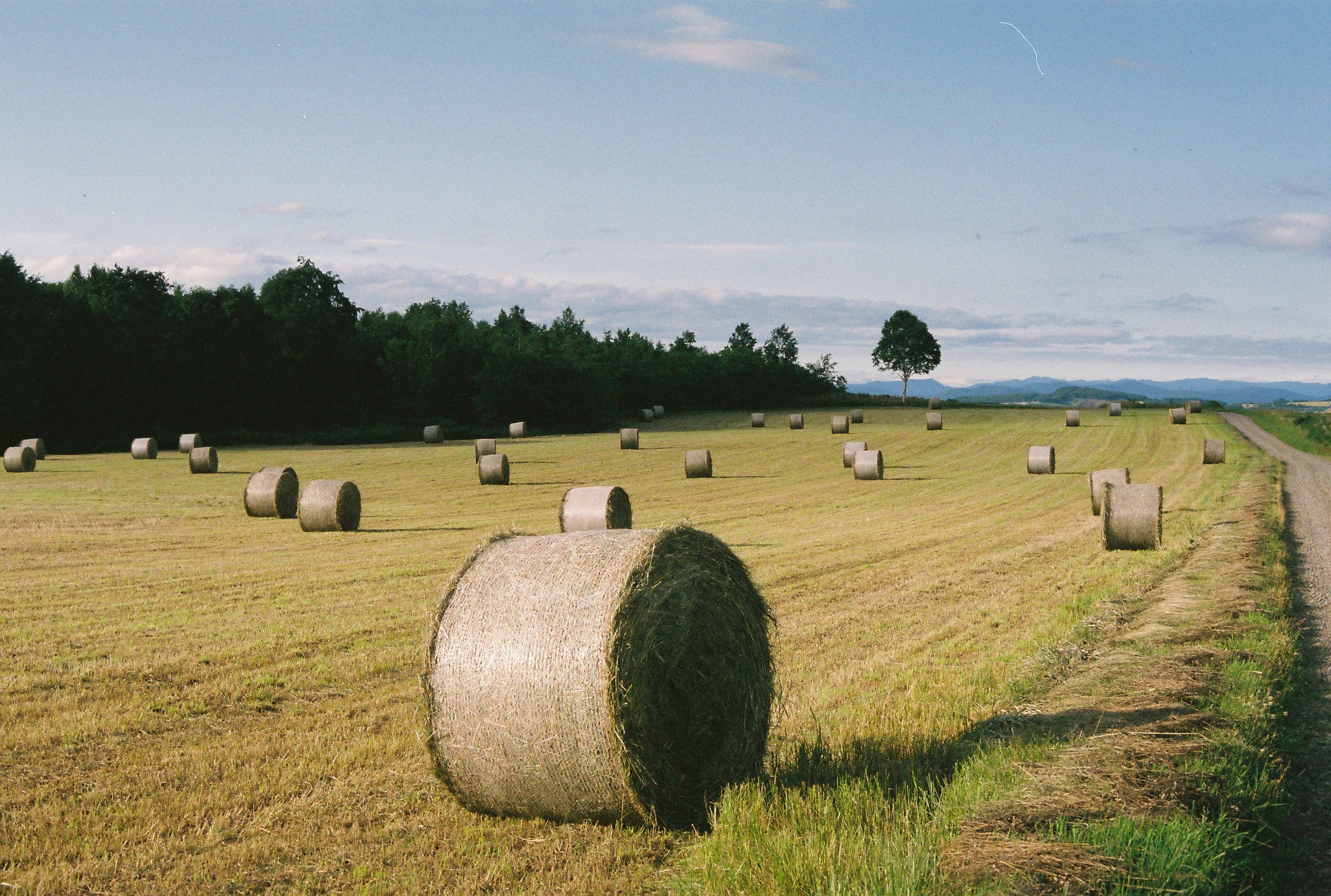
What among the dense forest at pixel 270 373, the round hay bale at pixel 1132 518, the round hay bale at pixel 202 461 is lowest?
the round hay bale at pixel 1132 518

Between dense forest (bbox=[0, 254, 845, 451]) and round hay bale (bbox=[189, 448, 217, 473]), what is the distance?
743 inches

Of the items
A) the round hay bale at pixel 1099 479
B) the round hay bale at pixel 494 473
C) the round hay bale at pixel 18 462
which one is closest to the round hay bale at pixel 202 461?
the round hay bale at pixel 18 462

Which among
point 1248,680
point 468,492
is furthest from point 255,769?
point 468,492

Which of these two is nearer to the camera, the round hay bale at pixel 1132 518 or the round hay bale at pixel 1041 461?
the round hay bale at pixel 1132 518

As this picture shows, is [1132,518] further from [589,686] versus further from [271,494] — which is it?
[271,494]

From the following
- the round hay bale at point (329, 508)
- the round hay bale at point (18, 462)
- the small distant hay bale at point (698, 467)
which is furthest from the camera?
the round hay bale at point (18, 462)

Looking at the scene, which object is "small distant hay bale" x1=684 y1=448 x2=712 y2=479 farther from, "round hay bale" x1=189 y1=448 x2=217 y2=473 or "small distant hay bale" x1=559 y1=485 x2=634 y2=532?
"small distant hay bale" x1=559 y1=485 x2=634 y2=532

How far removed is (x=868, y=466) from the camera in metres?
36.6

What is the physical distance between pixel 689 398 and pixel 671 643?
85346 mm

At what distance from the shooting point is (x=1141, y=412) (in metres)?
74.9

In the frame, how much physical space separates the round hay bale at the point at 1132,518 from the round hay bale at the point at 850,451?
20.2m

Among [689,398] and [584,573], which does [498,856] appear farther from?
[689,398]

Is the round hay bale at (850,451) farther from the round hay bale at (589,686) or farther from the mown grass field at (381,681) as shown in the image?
the round hay bale at (589,686)

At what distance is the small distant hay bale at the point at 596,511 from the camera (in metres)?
21.0
